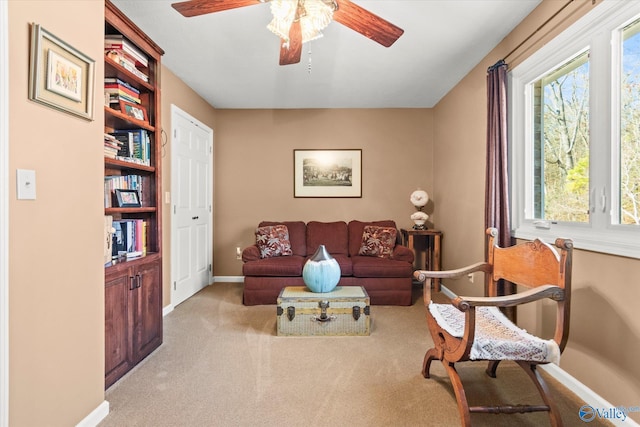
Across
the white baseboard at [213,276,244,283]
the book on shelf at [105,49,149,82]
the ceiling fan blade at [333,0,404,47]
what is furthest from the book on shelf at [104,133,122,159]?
the white baseboard at [213,276,244,283]

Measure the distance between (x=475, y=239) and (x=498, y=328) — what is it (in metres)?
1.64

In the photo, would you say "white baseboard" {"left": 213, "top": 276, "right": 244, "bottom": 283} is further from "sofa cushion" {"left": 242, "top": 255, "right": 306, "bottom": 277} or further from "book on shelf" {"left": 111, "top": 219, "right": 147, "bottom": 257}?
"book on shelf" {"left": 111, "top": 219, "right": 147, "bottom": 257}

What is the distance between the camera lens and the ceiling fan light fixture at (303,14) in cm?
180

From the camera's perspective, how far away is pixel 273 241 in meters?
4.15

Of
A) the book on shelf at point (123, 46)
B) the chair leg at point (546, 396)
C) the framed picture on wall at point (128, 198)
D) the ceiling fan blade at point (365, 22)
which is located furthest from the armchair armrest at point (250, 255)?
the chair leg at point (546, 396)

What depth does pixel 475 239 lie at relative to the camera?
11.0ft

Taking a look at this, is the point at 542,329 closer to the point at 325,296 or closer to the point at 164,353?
the point at 325,296

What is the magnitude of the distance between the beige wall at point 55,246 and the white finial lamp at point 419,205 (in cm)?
357

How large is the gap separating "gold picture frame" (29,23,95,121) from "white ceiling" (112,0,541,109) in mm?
1074

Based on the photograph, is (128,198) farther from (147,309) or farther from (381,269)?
(381,269)

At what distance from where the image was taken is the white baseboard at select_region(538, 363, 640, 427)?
1631 mm

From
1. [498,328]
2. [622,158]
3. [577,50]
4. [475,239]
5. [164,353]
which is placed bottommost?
[164,353]

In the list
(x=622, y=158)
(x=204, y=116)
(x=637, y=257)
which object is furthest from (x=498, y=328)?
(x=204, y=116)
